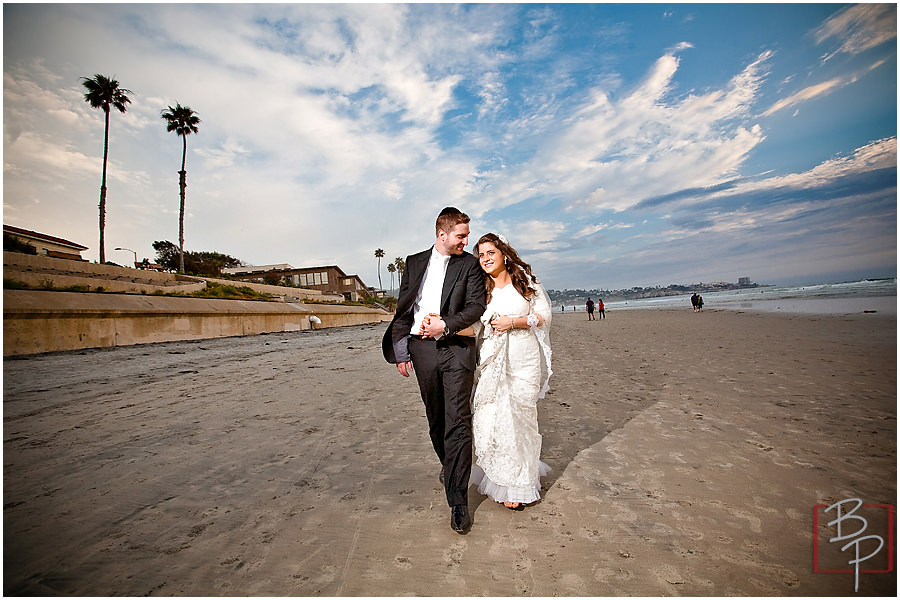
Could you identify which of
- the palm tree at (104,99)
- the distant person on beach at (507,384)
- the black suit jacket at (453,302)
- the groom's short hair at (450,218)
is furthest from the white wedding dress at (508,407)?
the palm tree at (104,99)

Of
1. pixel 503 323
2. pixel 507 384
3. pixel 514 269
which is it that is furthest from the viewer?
pixel 514 269

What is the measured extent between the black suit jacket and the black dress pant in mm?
104

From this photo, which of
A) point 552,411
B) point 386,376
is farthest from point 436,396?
point 386,376

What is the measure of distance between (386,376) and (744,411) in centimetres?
652

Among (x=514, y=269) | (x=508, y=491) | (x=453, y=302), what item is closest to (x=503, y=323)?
(x=453, y=302)

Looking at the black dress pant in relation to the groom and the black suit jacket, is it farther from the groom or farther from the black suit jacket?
the black suit jacket

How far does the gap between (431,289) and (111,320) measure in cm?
1488

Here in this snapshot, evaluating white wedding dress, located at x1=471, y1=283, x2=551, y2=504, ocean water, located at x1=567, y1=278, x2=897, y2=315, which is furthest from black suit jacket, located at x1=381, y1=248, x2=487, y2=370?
ocean water, located at x1=567, y1=278, x2=897, y2=315

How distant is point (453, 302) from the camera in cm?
303

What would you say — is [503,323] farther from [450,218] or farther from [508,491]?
[508,491]

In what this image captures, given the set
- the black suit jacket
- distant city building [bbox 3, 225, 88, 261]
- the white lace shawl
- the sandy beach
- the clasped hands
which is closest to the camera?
the sandy beach

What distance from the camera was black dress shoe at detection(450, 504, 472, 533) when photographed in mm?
2771

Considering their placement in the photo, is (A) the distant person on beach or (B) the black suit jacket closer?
(B) the black suit jacket

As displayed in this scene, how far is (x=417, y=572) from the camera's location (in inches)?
93.8
